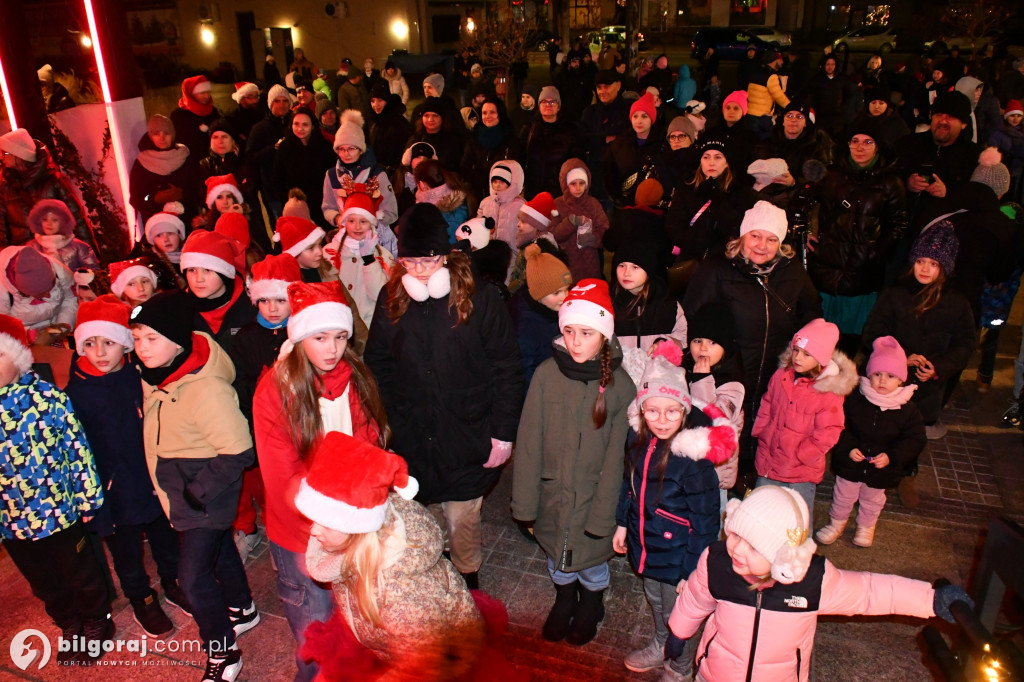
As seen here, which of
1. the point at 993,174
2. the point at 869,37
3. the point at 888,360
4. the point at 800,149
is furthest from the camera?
the point at 869,37

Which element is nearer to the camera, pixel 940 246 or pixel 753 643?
pixel 753 643

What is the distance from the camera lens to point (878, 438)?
172 inches

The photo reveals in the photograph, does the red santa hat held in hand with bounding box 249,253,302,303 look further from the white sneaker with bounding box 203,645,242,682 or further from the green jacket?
the white sneaker with bounding box 203,645,242,682

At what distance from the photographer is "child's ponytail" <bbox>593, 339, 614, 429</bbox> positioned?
3490 mm

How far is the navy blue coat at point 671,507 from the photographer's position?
3344mm

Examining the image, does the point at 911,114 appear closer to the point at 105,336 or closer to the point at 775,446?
the point at 775,446

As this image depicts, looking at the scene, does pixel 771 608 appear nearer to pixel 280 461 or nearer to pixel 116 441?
pixel 280 461

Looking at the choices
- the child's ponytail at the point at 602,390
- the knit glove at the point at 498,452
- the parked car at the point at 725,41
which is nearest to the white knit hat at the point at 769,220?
the child's ponytail at the point at 602,390

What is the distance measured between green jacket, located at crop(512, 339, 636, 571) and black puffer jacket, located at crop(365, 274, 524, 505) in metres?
0.28

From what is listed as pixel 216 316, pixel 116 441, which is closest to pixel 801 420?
pixel 216 316

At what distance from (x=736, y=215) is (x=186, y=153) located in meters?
5.60

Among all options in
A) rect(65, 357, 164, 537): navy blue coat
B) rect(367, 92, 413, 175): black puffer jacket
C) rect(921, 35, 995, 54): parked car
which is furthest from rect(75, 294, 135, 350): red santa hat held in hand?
rect(921, 35, 995, 54): parked car

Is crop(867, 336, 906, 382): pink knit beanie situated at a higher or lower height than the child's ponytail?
lower

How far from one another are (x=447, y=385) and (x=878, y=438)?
8.79 ft
